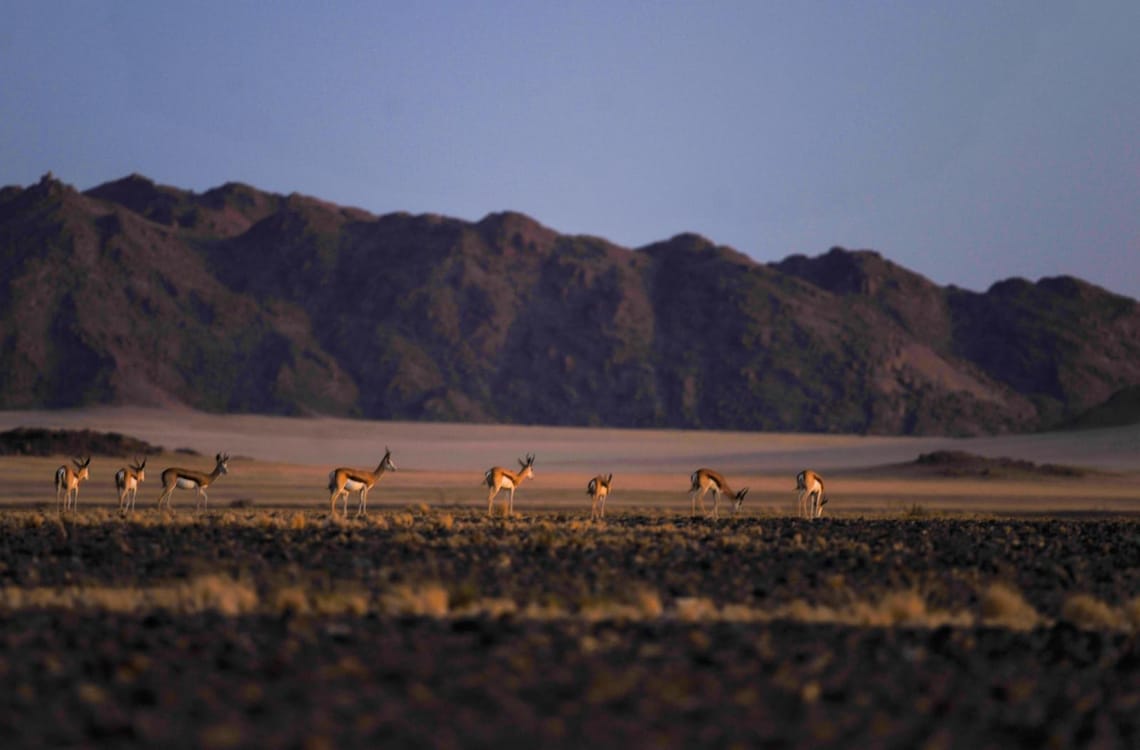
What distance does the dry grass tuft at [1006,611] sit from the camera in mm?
14102

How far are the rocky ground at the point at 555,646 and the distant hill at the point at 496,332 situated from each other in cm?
9366

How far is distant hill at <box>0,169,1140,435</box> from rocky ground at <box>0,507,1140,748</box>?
9366 centimetres

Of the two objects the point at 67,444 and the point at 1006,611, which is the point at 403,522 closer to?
the point at 1006,611

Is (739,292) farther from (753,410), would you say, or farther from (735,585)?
(735,585)

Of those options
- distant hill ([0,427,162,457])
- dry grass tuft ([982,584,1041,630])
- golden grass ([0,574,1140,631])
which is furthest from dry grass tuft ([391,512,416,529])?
distant hill ([0,427,162,457])

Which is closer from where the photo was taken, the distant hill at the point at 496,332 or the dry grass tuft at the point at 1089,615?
the dry grass tuft at the point at 1089,615

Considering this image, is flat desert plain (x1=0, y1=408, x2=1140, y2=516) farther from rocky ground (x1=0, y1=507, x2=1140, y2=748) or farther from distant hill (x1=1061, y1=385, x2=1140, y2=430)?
rocky ground (x1=0, y1=507, x2=1140, y2=748)

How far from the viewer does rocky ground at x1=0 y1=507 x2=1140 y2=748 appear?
27.7ft

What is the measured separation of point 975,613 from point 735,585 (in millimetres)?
3085

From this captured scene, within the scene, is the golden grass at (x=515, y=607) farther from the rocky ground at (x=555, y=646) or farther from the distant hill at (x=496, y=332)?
the distant hill at (x=496, y=332)

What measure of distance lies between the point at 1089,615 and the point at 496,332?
11159 cm

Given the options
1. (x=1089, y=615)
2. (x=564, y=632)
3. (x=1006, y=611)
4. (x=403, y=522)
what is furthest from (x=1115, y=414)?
(x=564, y=632)

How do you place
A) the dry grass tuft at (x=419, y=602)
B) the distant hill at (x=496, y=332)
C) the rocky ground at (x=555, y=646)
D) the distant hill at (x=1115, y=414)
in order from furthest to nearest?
1. the distant hill at (x=496, y=332)
2. the distant hill at (x=1115, y=414)
3. the dry grass tuft at (x=419, y=602)
4. the rocky ground at (x=555, y=646)

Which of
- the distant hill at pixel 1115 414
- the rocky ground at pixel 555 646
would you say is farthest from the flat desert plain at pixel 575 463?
the rocky ground at pixel 555 646
